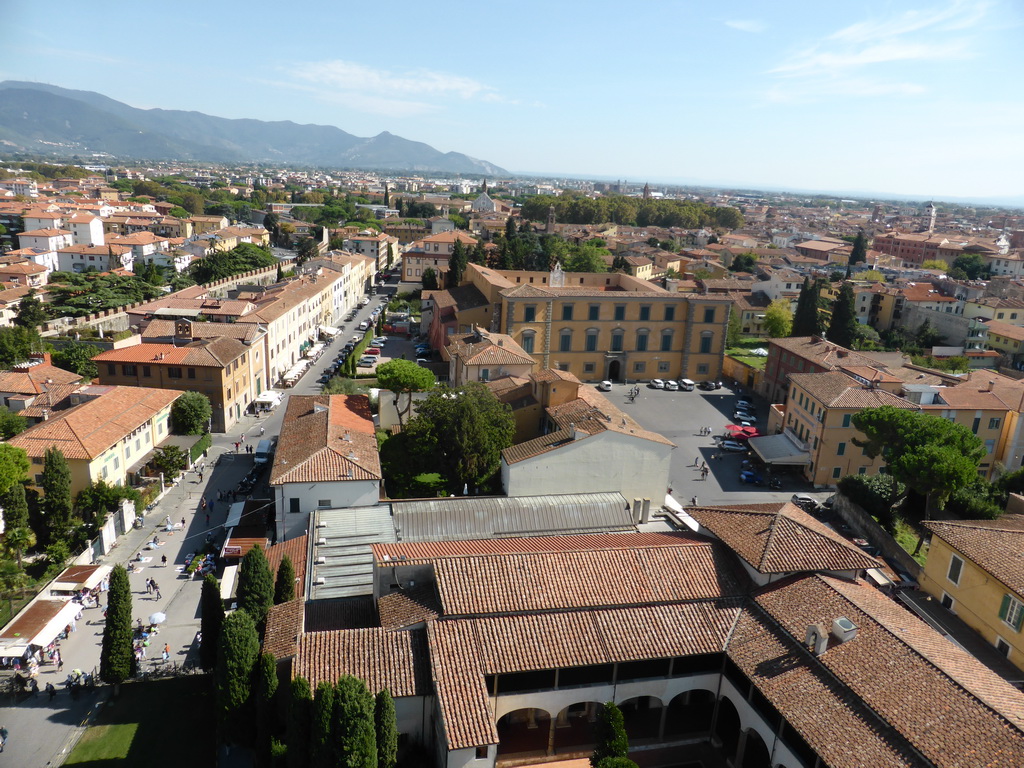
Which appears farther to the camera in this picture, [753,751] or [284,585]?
[284,585]

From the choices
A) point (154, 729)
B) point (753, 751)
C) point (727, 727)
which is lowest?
point (154, 729)

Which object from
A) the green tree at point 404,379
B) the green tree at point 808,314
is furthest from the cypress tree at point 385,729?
the green tree at point 808,314

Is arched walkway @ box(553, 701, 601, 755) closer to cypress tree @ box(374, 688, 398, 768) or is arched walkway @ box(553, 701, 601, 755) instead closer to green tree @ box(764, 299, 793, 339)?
cypress tree @ box(374, 688, 398, 768)

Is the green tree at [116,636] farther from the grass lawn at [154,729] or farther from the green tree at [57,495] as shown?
the green tree at [57,495]

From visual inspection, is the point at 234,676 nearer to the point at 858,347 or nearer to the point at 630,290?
the point at 630,290

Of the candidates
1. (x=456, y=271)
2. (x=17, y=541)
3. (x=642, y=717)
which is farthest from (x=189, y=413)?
(x=456, y=271)

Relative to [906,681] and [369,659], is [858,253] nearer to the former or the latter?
[906,681]
